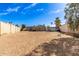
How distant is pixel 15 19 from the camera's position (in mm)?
1994

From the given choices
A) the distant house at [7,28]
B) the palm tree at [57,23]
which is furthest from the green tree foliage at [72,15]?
the distant house at [7,28]

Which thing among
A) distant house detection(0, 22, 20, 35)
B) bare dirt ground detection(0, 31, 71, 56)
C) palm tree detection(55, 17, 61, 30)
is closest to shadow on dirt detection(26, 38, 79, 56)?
bare dirt ground detection(0, 31, 71, 56)

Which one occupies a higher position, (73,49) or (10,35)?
(10,35)

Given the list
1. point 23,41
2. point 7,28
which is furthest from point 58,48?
point 7,28

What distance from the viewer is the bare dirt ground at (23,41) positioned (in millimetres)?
1968

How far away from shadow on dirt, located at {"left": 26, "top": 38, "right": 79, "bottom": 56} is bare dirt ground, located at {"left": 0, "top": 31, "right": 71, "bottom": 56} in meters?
0.02

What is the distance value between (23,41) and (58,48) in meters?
0.35

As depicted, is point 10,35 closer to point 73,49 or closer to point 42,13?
point 42,13

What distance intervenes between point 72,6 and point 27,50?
62 centimetres

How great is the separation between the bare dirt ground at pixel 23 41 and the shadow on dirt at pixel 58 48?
2 centimetres

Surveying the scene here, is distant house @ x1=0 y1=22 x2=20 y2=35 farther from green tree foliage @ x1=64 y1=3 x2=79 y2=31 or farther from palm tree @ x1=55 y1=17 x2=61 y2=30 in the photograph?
green tree foliage @ x1=64 y1=3 x2=79 y2=31

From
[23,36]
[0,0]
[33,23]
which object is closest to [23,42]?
[23,36]

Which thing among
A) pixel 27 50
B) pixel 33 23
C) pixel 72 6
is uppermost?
pixel 72 6

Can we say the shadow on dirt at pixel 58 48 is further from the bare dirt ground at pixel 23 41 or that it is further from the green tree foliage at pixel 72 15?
the green tree foliage at pixel 72 15
